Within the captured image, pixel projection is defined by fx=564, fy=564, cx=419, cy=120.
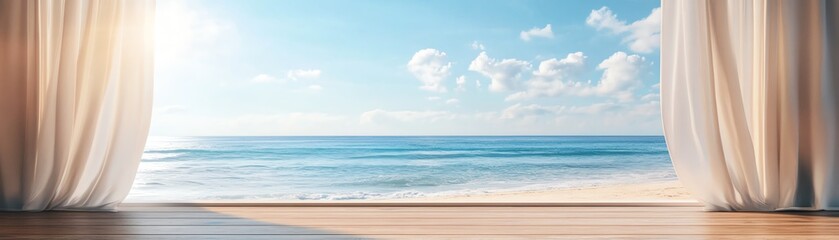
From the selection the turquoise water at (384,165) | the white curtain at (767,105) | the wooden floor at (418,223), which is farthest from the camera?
the turquoise water at (384,165)

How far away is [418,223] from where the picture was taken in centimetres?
206

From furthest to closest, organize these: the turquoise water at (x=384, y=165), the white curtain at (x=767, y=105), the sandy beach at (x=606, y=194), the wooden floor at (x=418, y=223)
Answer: the turquoise water at (x=384, y=165), the sandy beach at (x=606, y=194), the white curtain at (x=767, y=105), the wooden floor at (x=418, y=223)

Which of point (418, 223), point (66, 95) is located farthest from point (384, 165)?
point (418, 223)

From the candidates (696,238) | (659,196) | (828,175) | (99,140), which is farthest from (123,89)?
(659,196)

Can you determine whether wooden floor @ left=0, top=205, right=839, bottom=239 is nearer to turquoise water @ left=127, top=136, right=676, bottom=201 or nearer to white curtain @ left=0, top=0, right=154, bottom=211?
white curtain @ left=0, top=0, right=154, bottom=211

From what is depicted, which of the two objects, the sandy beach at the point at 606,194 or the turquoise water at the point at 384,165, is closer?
the sandy beach at the point at 606,194

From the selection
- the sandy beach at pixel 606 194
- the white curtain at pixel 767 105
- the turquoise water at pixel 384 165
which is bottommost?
the sandy beach at pixel 606 194

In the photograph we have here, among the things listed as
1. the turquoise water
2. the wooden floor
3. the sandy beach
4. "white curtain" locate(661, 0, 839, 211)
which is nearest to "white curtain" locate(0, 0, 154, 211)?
the wooden floor

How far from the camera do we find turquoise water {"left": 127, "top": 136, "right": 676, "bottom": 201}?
810 centimetres

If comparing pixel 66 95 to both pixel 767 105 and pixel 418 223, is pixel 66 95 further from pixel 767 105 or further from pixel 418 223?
→ pixel 767 105

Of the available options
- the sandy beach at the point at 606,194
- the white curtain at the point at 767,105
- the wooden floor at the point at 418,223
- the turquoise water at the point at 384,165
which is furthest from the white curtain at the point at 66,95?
the sandy beach at the point at 606,194

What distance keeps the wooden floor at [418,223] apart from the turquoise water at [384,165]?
473 centimetres

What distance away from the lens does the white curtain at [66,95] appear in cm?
229

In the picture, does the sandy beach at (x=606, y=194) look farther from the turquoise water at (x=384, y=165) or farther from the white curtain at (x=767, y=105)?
the white curtain at (x=767, y=105)
